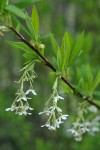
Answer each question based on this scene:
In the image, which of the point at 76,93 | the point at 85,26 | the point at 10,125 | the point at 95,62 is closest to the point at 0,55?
the point at 10,125

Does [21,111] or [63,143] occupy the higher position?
[21,111]

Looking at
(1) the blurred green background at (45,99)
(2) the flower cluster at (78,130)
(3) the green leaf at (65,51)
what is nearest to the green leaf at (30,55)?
(3) the green leaf at (65,51)

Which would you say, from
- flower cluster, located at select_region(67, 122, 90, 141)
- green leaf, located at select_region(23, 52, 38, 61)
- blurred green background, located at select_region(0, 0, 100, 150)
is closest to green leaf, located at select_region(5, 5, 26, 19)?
green leaf, located at select_region(23, 52, 38, 61)

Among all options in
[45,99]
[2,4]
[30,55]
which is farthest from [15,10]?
[45,99]

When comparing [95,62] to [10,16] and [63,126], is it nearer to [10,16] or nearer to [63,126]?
[63,126]

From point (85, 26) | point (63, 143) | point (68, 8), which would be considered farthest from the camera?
point (68, 8)

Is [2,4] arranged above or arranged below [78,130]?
above

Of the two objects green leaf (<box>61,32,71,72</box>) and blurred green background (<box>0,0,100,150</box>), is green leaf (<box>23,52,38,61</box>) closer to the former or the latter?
green leaf (<box>61,32,71,72</box>)

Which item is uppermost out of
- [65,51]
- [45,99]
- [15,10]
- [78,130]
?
[15,10]

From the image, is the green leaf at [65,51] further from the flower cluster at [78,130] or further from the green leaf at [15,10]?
the flower cluster at [78,130]

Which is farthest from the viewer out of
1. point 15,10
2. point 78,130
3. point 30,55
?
point 78,130

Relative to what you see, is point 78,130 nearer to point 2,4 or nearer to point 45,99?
point 2,4
